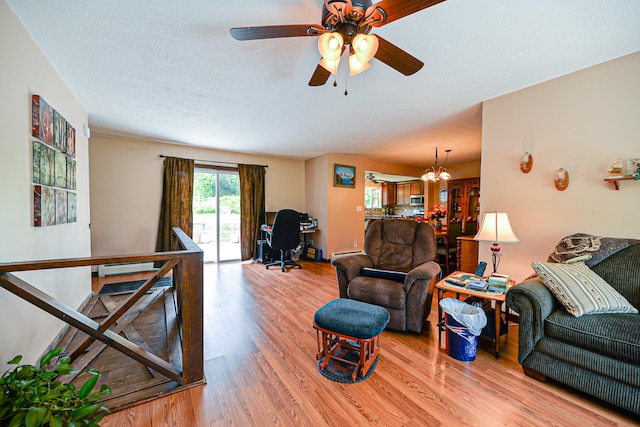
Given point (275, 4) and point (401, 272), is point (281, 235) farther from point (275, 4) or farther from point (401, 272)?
point (275, 4)

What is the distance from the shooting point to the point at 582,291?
1.71 metres

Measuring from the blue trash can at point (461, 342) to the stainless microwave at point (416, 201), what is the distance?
6484 mm

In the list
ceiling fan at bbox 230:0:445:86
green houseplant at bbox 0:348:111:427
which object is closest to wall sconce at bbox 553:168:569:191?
ceiling fan at bbox 230:0:445:86

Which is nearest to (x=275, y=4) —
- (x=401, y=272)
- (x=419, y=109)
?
(x=419, y=109)

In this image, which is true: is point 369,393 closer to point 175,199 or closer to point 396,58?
point 396,58

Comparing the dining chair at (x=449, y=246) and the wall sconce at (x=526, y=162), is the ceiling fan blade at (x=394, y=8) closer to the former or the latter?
the wall sconce at (x=526, y=162)

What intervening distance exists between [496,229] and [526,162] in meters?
0.83

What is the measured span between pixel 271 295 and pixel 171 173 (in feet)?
10.2

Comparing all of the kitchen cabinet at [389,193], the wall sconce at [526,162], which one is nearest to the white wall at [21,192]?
the wall sconce at [526,162]

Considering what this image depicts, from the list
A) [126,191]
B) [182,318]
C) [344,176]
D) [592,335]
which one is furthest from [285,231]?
[592,335]

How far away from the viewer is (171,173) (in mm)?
4754

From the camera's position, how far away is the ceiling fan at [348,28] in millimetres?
1231

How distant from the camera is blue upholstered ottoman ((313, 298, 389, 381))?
1.78 metres

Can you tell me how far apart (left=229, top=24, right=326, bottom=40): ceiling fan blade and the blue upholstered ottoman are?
1.83 m
